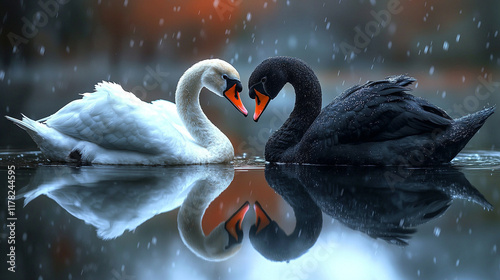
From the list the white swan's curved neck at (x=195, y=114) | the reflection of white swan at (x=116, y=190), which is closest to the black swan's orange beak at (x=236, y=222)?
the reflection of white swan at (x=116, y=190)

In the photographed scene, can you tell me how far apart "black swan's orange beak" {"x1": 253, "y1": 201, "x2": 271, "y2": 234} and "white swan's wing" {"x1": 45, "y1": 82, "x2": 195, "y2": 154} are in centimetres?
211

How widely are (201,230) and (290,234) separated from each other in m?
0.49

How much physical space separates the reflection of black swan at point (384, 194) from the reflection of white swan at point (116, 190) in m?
0.91

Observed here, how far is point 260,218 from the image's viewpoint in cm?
374

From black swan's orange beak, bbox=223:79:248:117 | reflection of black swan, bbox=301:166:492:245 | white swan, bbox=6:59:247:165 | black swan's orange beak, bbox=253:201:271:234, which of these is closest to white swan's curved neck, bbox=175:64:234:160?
white swan, bbox=6:59:247:165

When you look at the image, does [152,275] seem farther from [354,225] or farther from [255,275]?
[354,225]

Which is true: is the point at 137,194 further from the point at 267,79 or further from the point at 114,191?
the point at 267,79

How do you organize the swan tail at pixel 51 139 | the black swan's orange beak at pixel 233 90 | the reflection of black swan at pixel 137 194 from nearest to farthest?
the reflection of black swan at pixel 137 194
the swan tail at pixel 51 139
the black swan's orange beak at pixel 233 90

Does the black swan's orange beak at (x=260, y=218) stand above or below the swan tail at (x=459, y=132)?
above

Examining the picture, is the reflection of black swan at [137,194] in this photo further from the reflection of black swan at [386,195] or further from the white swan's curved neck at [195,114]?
the reflection of black swan at [386,195]

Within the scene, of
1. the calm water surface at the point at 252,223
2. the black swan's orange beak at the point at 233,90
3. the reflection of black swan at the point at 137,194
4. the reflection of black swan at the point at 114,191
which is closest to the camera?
the calm water surface at the point at 252,223

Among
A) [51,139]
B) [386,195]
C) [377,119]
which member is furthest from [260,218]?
[51,139]

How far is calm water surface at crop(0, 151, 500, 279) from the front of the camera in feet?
9.26

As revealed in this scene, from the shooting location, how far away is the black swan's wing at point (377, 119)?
5.97 m
